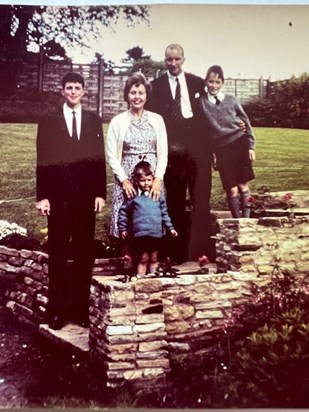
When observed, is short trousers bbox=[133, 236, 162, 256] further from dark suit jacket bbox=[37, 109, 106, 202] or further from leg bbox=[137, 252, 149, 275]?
dark suit jacket bbox=[37, 109, 106, 202]

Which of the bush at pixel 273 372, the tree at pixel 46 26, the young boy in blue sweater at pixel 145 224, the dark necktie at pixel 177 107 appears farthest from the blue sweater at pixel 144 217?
the tree at pixel 46 26

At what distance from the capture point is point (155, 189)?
405 cm

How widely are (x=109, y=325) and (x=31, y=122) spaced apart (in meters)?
1.19

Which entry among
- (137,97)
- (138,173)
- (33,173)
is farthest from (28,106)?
(138,173)

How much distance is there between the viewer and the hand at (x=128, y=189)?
405 cm

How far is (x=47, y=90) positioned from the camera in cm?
413

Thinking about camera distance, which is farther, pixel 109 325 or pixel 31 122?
pixel 31 122

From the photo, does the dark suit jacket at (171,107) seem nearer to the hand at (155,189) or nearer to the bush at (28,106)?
the hand at (155,189)

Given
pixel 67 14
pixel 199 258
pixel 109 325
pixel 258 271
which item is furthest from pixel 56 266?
pixel 67 14

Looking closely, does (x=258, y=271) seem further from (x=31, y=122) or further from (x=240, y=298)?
(x=31, y=122)

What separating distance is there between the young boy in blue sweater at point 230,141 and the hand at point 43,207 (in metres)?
0.96

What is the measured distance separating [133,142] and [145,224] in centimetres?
46

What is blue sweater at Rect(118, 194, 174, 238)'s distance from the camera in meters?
4.02

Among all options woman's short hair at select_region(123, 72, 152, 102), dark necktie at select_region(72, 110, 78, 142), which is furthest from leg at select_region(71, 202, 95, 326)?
woman's short hair at select_region(123, 72, 152, 102)
